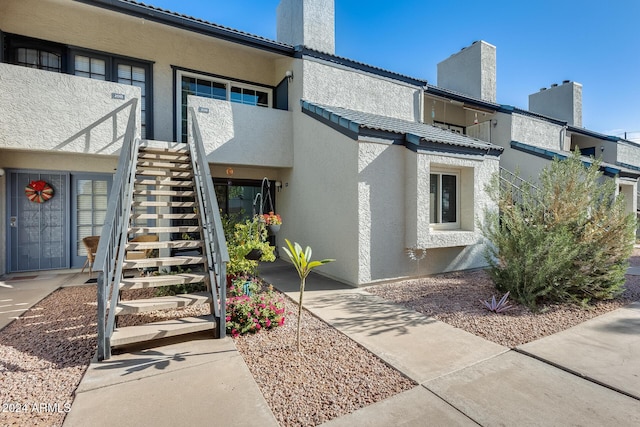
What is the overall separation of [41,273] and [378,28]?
1581 cm

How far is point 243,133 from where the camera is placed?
940 centimetres

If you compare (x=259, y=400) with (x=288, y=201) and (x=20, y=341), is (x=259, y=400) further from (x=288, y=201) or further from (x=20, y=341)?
(x=288, y=201)

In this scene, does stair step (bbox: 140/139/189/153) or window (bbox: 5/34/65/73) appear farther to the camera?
window (bbox: 5/34/65/73)

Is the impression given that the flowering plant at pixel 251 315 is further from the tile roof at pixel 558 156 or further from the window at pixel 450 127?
the tile roof at pixel 558 156

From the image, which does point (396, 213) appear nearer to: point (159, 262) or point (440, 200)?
point (440, 200)

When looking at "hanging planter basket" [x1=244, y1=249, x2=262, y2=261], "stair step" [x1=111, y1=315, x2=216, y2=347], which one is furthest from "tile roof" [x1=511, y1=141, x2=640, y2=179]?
"stair step" [x1=111, y1=315, x2=216, y2=347]

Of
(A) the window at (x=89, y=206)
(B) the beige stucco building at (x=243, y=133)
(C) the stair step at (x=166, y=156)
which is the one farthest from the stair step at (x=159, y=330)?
(A) the window at (x=89, y=206)

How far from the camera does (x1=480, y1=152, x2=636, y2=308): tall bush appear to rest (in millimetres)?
5867

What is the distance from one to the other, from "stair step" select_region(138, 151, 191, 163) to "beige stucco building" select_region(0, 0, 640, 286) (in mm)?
857

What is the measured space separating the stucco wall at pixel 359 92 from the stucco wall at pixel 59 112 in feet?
17.3

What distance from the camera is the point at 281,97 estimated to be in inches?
420

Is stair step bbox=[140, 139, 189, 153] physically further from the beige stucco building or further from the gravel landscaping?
the gravel landscaping

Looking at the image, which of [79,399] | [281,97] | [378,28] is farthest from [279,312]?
[378,28]

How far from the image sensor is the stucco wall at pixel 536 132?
46.0 feet
